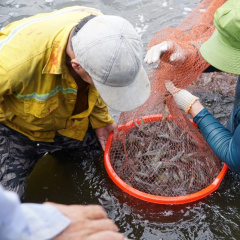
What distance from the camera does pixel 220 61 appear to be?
2623 mm

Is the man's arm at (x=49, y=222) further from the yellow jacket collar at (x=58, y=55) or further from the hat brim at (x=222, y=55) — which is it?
the hat brim at (x=222, y=55)

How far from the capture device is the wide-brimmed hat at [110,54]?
2.19 metres

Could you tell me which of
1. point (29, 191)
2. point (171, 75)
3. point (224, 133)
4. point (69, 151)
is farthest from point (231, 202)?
point (29, 191)

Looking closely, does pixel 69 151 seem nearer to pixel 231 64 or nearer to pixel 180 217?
pixel 180 217

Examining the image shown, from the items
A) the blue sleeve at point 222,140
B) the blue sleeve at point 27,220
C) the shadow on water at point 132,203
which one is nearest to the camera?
the blue sleeve at point 27,220

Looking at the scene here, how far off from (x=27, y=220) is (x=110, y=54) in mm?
1238

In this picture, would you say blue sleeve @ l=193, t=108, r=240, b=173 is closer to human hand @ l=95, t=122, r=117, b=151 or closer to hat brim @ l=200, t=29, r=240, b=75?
hat brim @ l=200, t=29, r=240, b=75

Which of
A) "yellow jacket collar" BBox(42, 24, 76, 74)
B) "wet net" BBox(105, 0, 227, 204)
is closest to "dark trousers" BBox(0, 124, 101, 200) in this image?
"wet net" BBox(105, 0, 227, 204)

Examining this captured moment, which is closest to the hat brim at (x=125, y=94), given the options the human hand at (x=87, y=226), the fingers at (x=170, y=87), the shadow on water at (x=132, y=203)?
the fingers at (x=170, y=87)

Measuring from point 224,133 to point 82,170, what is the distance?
1.60 m

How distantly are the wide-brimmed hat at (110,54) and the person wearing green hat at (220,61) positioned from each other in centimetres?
56

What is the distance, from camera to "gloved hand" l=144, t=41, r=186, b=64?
284 cm

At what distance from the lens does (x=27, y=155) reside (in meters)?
3.28

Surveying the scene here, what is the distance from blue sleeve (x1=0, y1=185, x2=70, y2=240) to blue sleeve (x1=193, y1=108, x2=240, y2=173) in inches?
70.3
